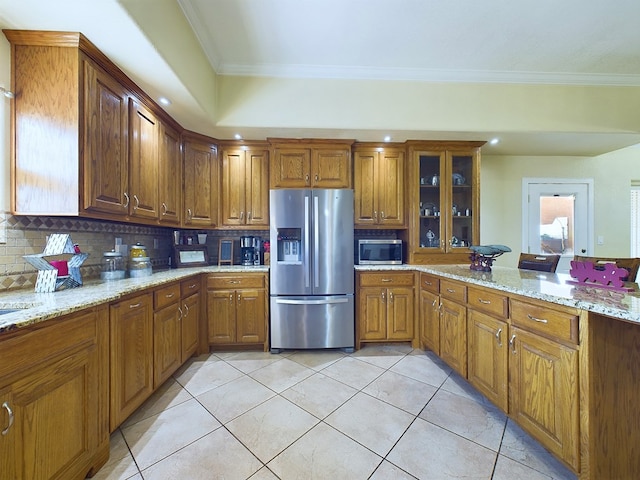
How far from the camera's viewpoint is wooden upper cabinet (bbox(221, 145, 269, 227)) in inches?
113

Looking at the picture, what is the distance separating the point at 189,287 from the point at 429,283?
2.27 meters

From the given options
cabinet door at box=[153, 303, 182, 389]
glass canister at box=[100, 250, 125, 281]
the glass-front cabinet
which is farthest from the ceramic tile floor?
the glass-front cabinet

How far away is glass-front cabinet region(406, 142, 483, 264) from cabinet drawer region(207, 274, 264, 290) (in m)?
1.75

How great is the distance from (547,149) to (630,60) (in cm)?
98

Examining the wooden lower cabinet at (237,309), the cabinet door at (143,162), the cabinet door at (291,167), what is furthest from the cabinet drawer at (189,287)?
the cabinet door at (291,167)

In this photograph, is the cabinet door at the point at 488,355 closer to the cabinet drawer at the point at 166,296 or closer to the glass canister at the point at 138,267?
the cabinet drawer at the point at 166,296

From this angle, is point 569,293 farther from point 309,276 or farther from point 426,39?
point 426,39

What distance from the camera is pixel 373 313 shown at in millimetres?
2656

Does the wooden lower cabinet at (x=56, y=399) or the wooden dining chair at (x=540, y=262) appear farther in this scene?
the wooden dining chair at (x=540, y=262)

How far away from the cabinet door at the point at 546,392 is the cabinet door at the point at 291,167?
87.2 inches

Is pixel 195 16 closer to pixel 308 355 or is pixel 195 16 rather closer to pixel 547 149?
pixel 308 355

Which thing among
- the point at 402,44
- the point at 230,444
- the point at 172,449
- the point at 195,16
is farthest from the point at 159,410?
the point at 402,44

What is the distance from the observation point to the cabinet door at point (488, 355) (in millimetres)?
1517

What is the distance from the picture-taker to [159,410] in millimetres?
1693
